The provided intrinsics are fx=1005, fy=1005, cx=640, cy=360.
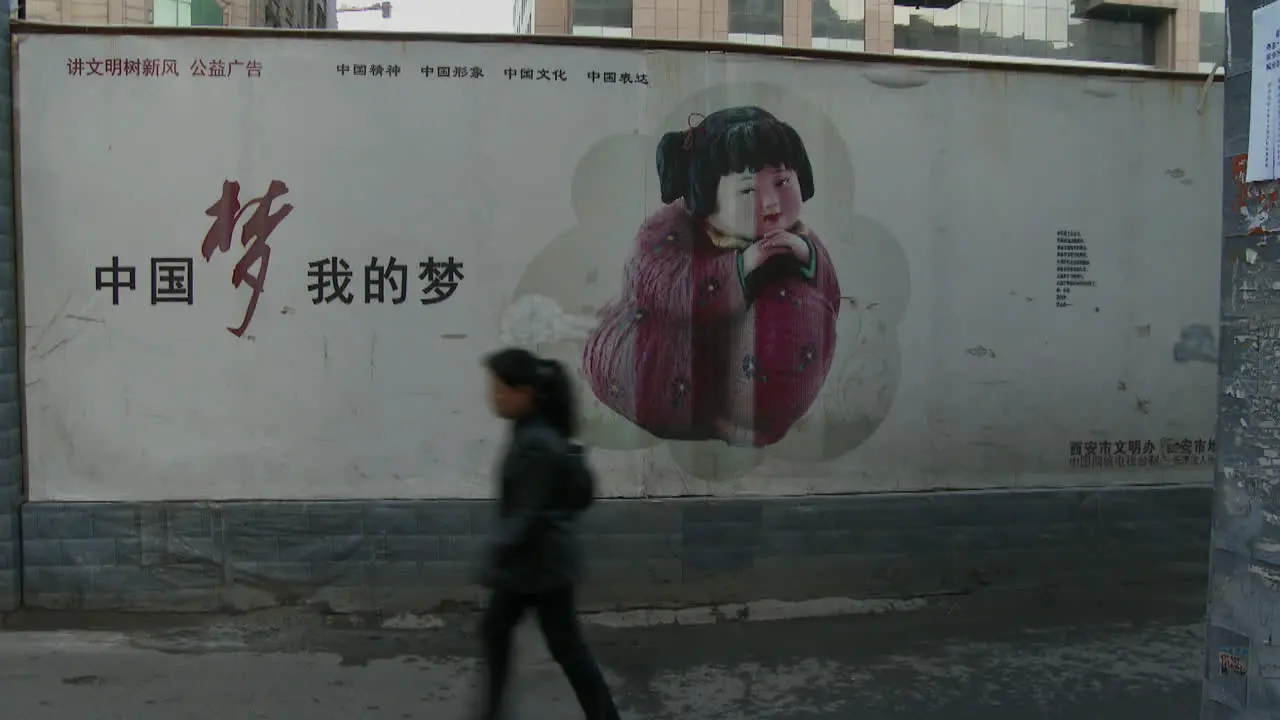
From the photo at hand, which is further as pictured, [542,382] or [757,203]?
[757,203]

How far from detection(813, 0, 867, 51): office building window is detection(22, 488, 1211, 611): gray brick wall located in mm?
18140

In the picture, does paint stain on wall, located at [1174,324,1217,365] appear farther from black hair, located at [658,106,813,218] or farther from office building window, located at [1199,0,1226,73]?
office building window, located at [1199,0,1226,73]

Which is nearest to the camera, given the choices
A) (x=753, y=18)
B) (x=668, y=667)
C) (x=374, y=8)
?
(x=668, y=667)

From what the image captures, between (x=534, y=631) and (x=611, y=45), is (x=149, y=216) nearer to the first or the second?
(x=611, y=45)

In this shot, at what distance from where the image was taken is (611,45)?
18.3 feet

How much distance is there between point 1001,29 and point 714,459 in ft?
69.2

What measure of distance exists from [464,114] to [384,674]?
116 inches

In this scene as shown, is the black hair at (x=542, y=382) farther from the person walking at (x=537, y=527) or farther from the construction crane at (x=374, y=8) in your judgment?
the construction crane at (x=374, y=8)

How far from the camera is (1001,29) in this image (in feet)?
76.8

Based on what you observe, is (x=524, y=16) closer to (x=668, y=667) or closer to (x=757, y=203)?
(x=757, y=203)

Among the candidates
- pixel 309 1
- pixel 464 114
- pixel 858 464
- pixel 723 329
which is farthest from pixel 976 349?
pixel 309 1

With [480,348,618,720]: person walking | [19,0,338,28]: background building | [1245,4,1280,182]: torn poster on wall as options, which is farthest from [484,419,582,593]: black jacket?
[19,0,338,28]: background building


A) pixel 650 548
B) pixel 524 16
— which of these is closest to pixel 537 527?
pixel 650 548

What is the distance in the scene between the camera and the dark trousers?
11.6ft
